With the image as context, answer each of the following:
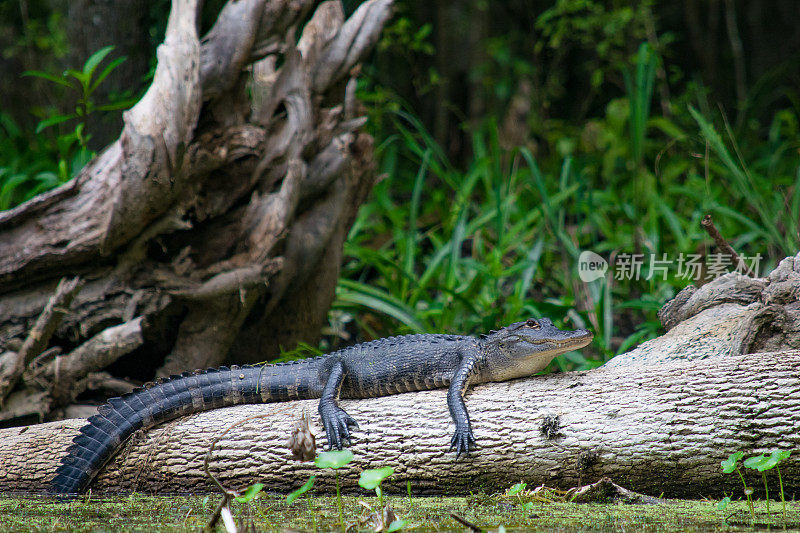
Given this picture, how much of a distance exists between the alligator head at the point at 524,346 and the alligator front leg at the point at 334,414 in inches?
27.9

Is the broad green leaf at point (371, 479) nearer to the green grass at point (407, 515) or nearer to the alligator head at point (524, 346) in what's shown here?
the green grass at point (407, 515)

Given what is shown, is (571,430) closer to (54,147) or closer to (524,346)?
(524,346)

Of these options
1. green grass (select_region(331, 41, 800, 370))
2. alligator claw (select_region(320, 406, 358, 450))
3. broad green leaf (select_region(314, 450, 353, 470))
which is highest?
green grass (select_region(331, 41, 800, 370))

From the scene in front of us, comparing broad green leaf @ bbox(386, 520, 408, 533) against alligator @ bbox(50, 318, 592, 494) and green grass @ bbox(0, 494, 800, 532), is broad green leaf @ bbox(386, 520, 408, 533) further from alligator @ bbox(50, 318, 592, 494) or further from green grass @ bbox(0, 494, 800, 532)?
alligator @ bbox(50, 318, 592, 494)

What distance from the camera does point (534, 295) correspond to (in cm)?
550

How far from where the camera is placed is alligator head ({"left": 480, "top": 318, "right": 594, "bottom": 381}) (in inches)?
116

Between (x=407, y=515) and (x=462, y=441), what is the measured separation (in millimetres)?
542

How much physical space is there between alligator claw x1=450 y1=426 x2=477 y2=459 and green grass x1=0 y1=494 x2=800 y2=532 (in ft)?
0.63

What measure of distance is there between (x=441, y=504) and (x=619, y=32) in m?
6.12

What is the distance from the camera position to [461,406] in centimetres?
279

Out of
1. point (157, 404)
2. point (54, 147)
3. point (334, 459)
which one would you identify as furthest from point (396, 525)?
point (54, 147)

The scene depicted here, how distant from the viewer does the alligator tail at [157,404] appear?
2857 millimetres

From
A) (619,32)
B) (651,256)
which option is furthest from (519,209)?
(619,32)

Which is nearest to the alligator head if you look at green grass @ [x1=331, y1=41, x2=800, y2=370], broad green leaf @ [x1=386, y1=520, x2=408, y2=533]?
green grass @ [x1=331, y1=41, x2=800, y2=370]
